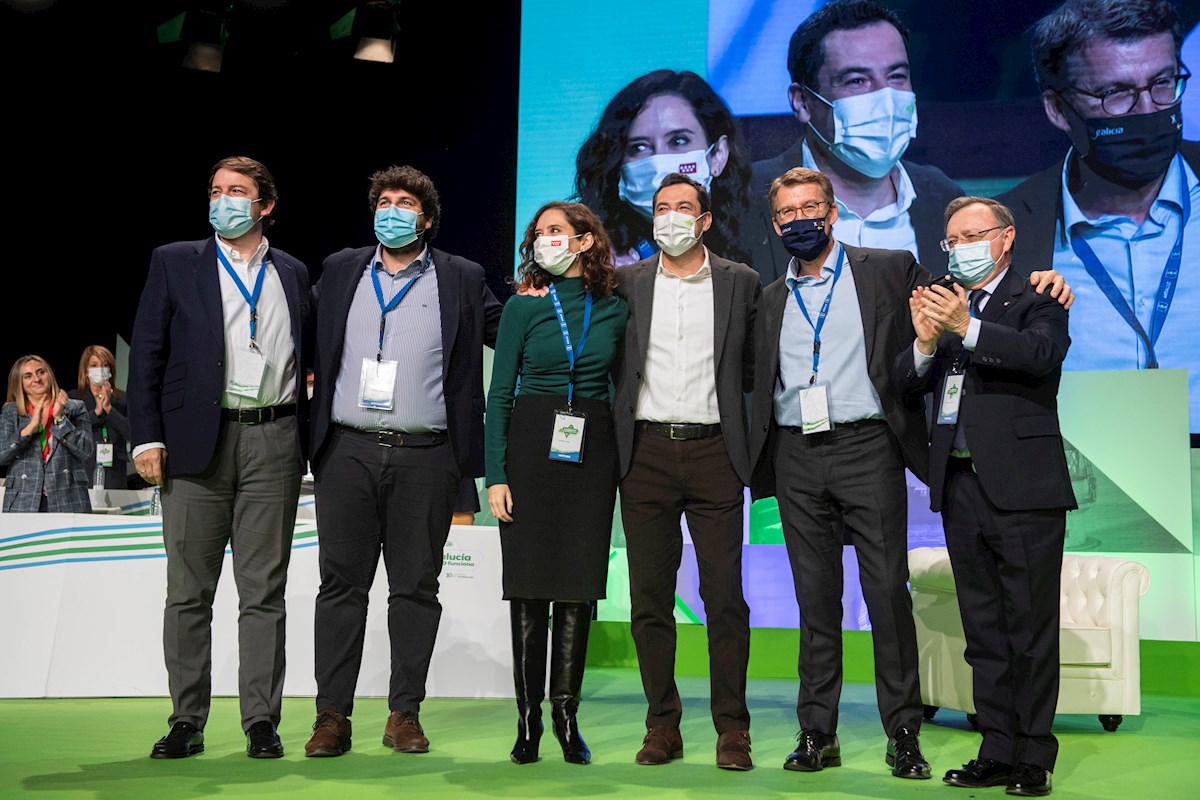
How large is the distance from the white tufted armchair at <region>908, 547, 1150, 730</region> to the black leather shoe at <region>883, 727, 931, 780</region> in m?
1.23

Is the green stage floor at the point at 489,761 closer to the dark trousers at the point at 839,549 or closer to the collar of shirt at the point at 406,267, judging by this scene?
the dark trousers at the point at 839,549

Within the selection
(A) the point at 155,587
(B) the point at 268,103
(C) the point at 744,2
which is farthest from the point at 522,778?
(B) the point at 268,103

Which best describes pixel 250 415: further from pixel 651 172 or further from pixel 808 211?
pixel 651 172

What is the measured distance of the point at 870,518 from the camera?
11.1 feet

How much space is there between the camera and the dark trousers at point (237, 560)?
11.3 ft

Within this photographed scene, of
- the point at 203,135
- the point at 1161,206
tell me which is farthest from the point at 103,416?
the point at 1161,206

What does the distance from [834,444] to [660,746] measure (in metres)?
1.02

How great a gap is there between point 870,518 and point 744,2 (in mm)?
4335

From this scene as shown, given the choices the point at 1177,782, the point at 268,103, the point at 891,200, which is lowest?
the point at 1177,782

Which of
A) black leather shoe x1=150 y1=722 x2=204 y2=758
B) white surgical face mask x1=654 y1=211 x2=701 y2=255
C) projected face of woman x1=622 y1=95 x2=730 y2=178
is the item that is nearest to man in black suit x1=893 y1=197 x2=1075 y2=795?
white surgical face mask x1=654 y1=211 x2=701 y2=255

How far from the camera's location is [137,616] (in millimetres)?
4867

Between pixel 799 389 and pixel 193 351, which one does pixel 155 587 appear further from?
pixel 799 389

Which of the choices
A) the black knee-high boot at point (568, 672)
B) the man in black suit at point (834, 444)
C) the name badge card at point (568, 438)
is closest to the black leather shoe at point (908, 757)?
the man in black suit at point (834, 444)

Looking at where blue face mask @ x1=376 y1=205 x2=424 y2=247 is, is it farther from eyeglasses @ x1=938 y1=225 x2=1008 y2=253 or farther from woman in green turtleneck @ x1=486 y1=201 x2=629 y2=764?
eyeglasses @ x1=938 y1=225 x2=1008 y2=253
